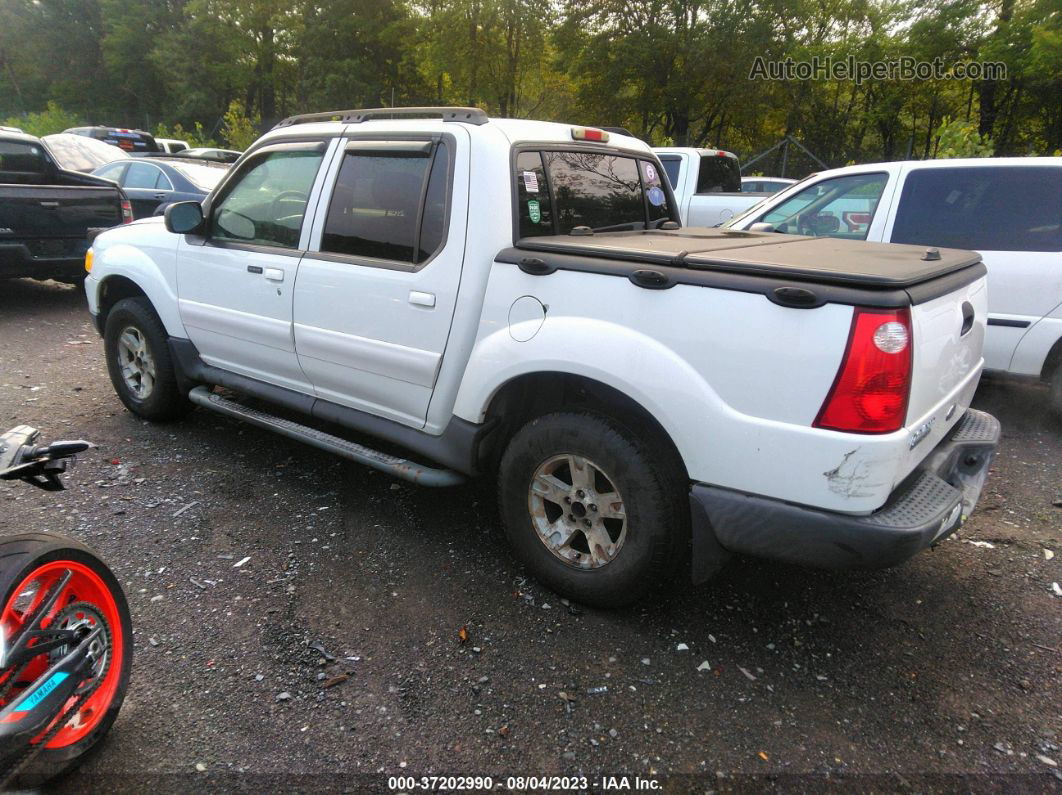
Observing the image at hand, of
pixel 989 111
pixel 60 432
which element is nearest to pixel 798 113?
pixel 989 111

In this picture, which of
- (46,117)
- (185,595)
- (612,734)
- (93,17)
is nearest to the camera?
(612,734)

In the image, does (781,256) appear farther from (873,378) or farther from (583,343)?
(583,343)

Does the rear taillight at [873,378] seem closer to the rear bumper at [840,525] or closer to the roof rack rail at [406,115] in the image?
the rear bumper at [840,525]

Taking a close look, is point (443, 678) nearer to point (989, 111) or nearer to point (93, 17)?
point (989, 111)

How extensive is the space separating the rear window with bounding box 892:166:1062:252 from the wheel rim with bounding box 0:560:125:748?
17.3 ft

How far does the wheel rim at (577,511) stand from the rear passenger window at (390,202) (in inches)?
44.5

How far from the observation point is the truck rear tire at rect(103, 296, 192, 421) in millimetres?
4512

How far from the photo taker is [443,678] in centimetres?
252

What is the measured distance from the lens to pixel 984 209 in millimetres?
4910

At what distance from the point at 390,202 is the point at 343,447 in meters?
1.21

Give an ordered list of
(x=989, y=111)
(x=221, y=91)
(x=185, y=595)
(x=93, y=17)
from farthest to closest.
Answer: (x=93, y=17), (x=221, y=91), (x=989, y=111), (x=185, y=595)

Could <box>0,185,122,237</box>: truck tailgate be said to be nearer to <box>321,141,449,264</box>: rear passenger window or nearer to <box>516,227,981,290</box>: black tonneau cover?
<box>321,141,449,264</box>: rear passenger window

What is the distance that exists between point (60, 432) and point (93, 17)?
172 ft

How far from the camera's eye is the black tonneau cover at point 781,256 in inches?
87.0
